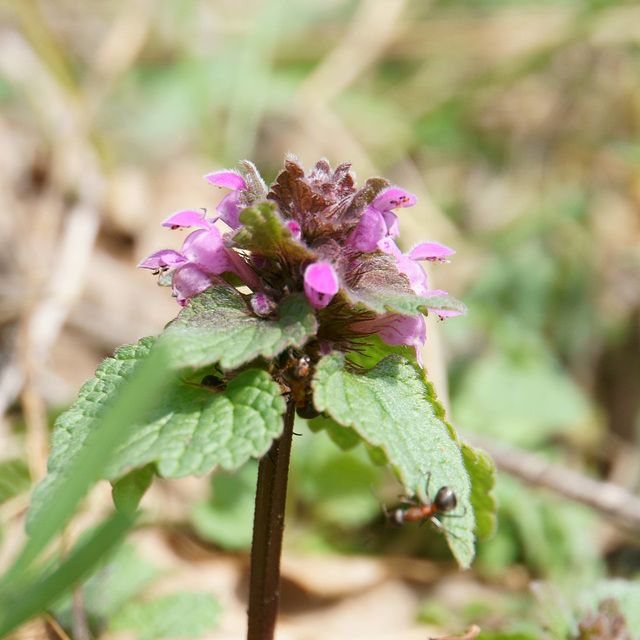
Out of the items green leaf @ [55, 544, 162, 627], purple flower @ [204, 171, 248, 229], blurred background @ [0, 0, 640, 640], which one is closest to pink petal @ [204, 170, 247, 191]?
purple flower @ [204, 171, 248, 229]

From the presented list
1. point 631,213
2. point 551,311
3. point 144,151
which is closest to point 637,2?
point 631,213

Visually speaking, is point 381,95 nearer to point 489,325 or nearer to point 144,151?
point 144,151

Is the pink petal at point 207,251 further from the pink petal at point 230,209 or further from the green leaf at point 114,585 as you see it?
the green leaf at point 114,585

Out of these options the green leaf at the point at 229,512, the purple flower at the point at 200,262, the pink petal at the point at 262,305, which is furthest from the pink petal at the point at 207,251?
the green leaf at the point at 229,512

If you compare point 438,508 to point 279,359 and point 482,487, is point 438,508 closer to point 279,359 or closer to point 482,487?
point 482,487

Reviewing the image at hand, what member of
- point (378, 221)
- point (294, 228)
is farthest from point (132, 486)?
point (378, 221)

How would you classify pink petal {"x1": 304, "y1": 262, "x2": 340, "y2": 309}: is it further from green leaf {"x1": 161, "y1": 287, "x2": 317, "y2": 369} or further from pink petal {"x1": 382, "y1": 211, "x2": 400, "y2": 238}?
pink petal {"x1": 382, "y1": 211, "x2": 400, "y2": 238}
